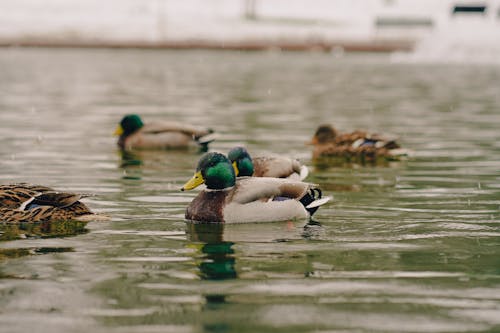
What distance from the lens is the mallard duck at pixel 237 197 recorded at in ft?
35.2

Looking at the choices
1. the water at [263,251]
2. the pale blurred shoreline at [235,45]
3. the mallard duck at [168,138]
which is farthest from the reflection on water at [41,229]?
the pale blurred shoreline at [235,45]

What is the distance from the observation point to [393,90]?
41.3 m

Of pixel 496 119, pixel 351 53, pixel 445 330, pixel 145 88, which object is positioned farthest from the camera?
pixel 351 53

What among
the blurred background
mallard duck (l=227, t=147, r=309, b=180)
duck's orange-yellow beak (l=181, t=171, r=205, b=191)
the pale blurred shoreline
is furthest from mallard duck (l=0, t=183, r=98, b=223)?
the pale blurred shoreline

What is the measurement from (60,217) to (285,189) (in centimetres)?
214

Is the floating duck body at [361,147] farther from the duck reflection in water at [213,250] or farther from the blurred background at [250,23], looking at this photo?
the blurred background at [250,23]

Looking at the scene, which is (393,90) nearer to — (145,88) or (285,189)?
(145,88)

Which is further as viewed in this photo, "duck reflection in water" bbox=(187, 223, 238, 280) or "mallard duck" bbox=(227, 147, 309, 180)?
"mallard duck" bbox=(227, 147, 309, 180)

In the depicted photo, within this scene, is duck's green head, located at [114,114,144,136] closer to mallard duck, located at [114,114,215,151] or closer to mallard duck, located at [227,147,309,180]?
mallard duck, located at [114,114,215,151]

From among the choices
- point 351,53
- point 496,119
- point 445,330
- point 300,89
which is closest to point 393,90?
point 300,89

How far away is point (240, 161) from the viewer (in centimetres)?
1191

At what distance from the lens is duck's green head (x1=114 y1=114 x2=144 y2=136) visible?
63.5 feet

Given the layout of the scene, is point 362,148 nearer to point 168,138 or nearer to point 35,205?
point 168,138

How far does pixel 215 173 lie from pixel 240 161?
1.22 m
